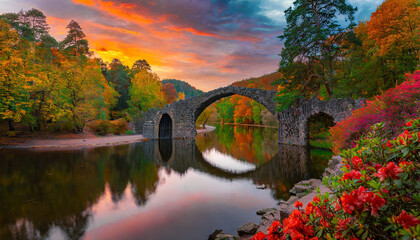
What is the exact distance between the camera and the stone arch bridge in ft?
58.8

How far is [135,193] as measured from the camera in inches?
373

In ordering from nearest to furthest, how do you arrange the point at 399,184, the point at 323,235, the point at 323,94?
the point at 399,184
the point at 323,235
the point at 323,94

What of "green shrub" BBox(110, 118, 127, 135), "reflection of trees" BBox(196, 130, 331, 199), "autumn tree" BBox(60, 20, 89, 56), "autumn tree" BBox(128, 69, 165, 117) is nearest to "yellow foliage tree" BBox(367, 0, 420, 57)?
"reflection of trees" BBox(196, 130, 331, 199)

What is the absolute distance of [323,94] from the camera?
24.2 meters

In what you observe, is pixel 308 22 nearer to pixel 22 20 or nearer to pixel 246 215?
pixel 246 215

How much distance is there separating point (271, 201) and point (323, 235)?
6745 mm

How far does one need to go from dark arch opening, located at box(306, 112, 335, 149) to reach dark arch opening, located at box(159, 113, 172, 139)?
738 inches

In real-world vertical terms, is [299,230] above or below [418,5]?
below

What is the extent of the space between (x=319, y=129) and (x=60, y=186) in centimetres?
2259

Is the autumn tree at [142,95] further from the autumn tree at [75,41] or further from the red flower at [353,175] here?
the red flower at [353,175]

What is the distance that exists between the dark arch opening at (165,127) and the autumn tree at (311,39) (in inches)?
695

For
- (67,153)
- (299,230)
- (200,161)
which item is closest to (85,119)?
(67,153)

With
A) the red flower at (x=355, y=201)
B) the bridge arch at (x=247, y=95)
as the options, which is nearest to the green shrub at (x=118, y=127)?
the bridge arch at (x=247, y=95)

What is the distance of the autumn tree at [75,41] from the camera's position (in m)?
41.4
